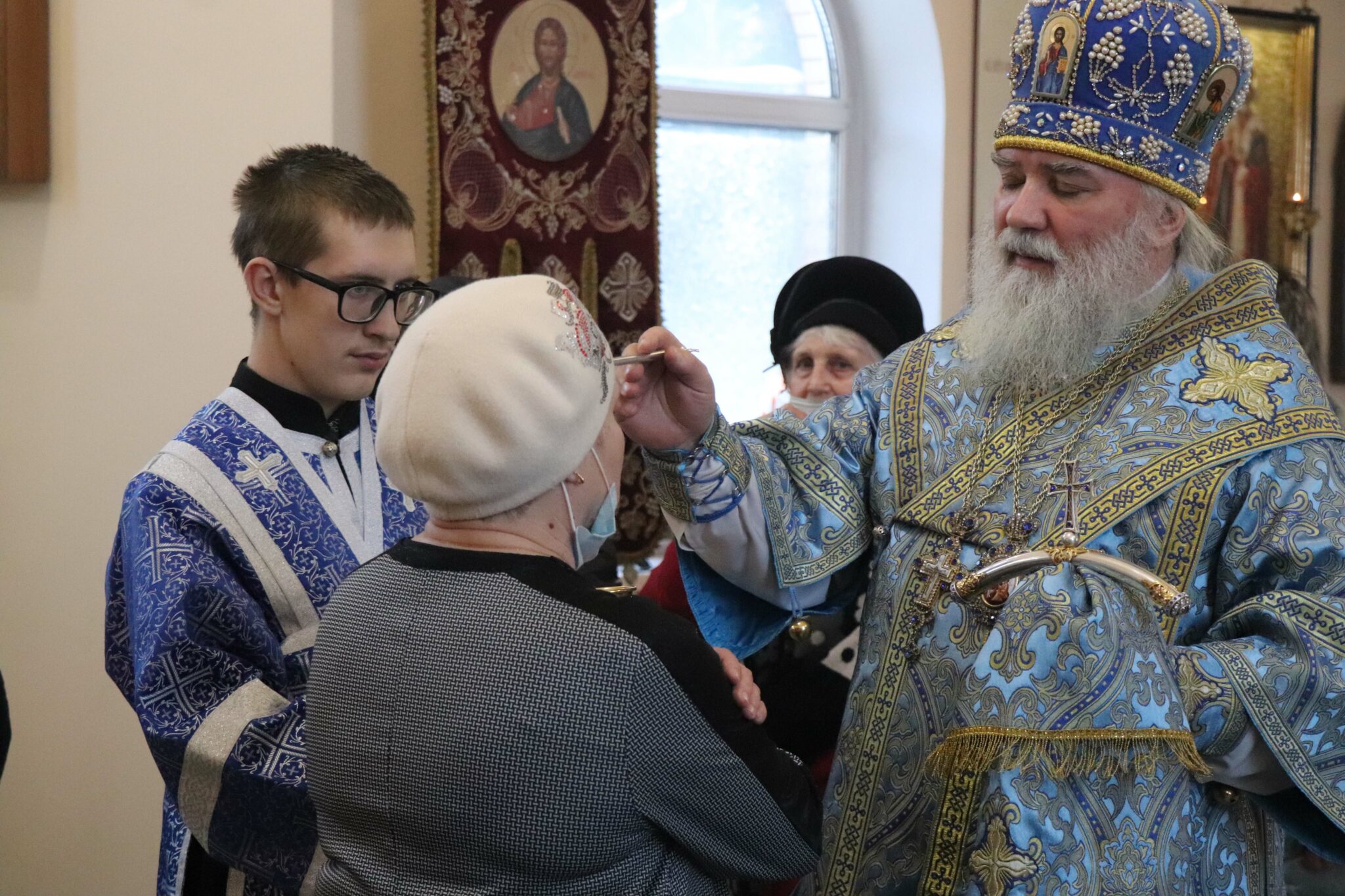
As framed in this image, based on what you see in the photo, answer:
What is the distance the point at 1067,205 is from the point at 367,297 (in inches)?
42.6

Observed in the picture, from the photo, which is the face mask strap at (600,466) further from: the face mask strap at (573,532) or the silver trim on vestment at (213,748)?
the silver trim on vestment at (213,748)

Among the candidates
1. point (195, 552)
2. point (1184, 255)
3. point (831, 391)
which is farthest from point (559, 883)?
point (831, 391)

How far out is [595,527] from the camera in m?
1.64

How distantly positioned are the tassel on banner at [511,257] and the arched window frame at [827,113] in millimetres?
1183

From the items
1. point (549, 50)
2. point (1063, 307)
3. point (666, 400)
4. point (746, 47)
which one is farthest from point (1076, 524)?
point (746, 47)

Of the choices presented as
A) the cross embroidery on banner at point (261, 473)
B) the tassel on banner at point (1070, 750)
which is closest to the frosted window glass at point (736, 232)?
the cross embroidery on banner at point (261, 473)

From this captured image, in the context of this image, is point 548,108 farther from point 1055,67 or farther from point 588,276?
point 1055,67

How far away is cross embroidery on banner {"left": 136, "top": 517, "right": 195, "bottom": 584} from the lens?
1883mm

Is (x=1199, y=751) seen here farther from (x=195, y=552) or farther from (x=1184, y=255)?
(x=195, y=552)

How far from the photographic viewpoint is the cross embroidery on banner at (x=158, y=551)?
188 cm

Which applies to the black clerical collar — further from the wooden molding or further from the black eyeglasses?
the wooden molding

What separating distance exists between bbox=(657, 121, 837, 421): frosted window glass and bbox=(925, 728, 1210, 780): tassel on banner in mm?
3489

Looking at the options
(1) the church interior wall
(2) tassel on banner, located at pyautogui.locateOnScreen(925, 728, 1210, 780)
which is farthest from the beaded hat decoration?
(1) the church interior wall

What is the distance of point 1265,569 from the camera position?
180 cm
